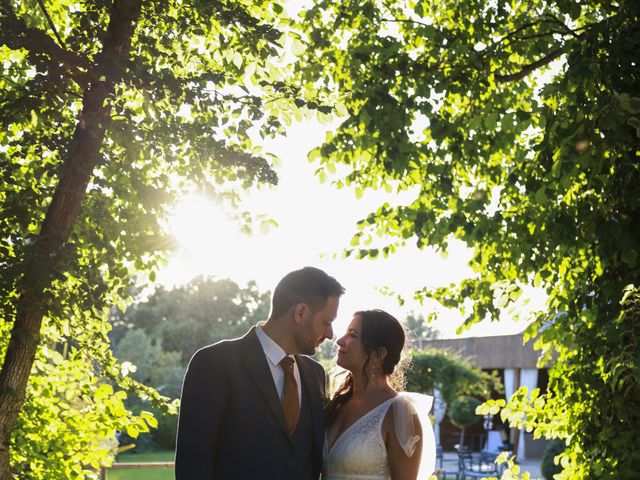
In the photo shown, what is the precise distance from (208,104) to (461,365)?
25.9 m

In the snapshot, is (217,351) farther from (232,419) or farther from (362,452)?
(362,452)

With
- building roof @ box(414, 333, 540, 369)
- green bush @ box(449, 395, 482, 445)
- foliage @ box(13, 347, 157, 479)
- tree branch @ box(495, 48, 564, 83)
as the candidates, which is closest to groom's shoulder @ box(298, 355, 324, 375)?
foliage @ box(13, 347, 157, 479)

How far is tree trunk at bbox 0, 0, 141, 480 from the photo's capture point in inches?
199

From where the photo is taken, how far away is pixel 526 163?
7012mm

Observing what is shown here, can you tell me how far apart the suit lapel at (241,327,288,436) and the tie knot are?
10 centimetres

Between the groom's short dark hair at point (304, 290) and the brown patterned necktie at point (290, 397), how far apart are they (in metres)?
0.22

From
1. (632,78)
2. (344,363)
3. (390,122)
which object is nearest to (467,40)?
(390,122)

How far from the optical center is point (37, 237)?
5.30m

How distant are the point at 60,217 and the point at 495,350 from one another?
94.2 ft

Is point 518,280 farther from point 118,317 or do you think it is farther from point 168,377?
point 118,317

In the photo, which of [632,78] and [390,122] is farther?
[390,122]

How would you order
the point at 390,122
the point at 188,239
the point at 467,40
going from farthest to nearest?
the point at 467,40 → the point at 390,122 → the point at 188,239

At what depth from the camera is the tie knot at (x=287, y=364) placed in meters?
3.63

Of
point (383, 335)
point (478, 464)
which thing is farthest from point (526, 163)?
point (478, 464)
